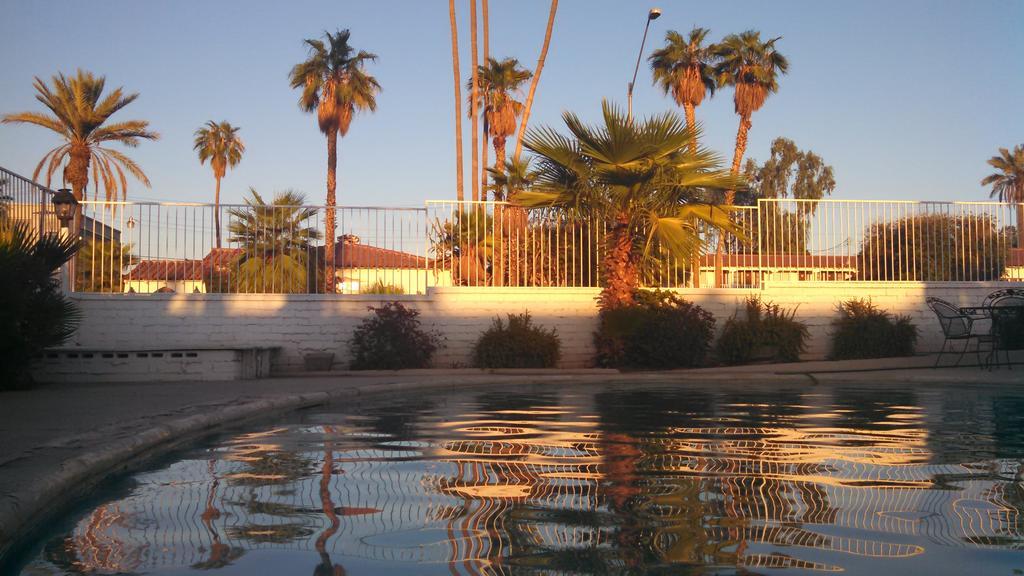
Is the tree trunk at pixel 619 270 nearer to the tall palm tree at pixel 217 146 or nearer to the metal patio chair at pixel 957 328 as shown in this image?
the metal patio chair at pixel 957 328

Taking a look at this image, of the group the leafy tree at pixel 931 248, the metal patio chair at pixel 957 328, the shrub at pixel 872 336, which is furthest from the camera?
the leafy tree at pixel 931 248

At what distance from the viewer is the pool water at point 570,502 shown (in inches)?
144

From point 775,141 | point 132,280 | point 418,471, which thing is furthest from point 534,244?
point 775,141

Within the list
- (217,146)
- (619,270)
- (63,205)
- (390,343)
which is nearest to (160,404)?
(63,205)

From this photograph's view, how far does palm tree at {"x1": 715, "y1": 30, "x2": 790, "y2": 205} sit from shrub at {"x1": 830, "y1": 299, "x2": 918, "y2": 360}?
21.5m

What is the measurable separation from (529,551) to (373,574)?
26.6 inches

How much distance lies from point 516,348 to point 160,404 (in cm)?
828

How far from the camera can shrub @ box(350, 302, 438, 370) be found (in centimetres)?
1639

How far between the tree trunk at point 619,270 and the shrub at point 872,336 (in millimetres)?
4315

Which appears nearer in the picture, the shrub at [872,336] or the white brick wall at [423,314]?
the white brick wall at [423,314]

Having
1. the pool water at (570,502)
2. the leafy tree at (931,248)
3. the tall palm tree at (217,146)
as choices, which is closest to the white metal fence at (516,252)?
the leafy tree at (931,248)

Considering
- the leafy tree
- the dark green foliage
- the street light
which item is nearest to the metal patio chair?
the leafy tree

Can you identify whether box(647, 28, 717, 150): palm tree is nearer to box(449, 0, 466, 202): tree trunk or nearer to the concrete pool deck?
box(449, 0, 466, 202): tree trunk

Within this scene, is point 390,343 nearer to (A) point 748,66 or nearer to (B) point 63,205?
(B) point 63,205
